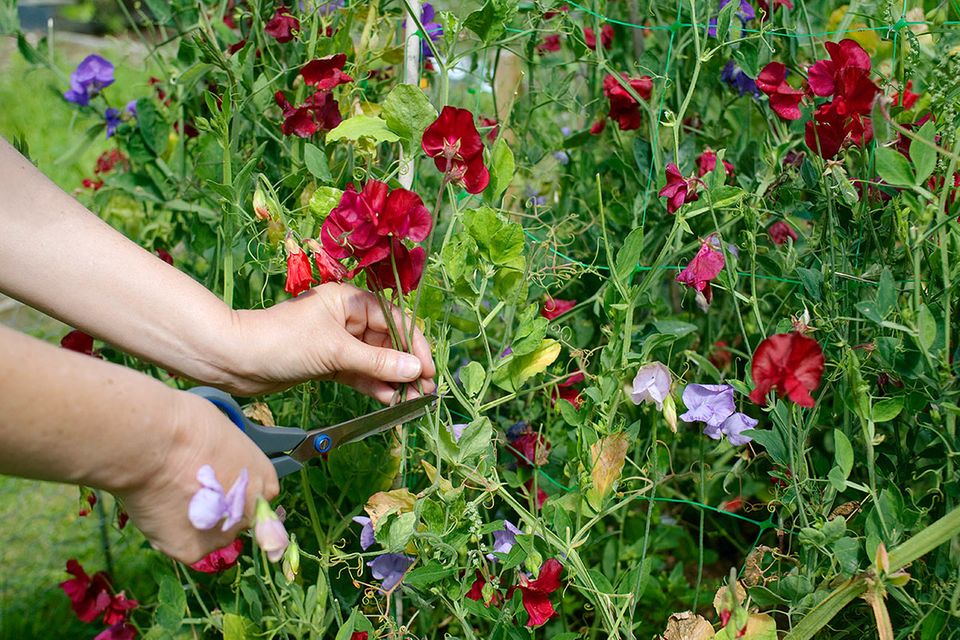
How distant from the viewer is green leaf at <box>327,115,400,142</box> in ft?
3.58

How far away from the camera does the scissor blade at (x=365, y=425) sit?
105cm

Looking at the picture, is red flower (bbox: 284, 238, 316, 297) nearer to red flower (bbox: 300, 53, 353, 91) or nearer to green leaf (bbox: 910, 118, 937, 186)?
red flower (bbox: 300, 53, 353, 91)

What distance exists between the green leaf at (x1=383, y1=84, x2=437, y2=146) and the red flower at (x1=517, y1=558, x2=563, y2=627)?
1.65 ft

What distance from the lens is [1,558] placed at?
6.12 ft

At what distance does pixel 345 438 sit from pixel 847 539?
54 cm

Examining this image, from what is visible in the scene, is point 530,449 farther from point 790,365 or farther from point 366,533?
point 790,365

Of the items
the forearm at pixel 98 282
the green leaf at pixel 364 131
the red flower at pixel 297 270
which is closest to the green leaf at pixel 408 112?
the green leaf at pixel 364 131

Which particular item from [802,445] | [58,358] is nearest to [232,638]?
[58,358]

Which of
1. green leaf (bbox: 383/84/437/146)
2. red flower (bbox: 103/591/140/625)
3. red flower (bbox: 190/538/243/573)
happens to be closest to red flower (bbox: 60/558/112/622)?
red flower (bbox: 103/591/140/625)

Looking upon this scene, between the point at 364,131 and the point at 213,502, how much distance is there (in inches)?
19.4

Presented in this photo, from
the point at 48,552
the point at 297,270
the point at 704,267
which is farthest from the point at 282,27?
the point at 48,552

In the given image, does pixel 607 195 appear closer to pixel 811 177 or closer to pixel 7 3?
pixel 811 177

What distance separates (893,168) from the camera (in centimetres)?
96

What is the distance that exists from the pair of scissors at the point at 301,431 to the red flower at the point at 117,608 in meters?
0.51
